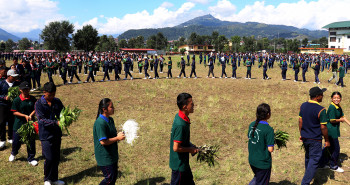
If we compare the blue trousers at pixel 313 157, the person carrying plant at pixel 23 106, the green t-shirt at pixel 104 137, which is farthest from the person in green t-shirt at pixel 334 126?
the person carrying plant at pixel 23 106

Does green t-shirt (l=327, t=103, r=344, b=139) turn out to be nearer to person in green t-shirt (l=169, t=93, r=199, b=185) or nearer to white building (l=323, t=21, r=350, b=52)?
person in green t-shirt (l=169, t=93, r=199, b=185)

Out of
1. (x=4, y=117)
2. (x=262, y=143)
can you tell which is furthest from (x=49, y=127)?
(x=262, y=143)

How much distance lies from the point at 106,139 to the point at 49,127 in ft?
5.64

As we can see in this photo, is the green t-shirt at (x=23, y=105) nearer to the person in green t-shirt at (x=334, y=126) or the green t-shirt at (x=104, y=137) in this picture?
the green t-shirt at (x=104, y=137)

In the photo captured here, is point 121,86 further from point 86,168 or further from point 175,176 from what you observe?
point 175,176

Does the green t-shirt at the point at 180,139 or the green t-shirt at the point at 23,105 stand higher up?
the green t-shirt at the point at 23,105

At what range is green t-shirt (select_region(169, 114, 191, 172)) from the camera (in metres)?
3.42

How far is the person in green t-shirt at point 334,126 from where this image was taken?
529cm

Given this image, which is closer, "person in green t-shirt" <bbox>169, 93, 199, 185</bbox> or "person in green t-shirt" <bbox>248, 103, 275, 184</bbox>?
"person in green t-shirt" <bbox>169, 93, 199, 185</bbox>

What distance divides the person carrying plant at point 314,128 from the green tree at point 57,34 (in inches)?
3105

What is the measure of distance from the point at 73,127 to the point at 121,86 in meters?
8.57

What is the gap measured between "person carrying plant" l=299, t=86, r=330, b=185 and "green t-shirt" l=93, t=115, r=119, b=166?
3670mm

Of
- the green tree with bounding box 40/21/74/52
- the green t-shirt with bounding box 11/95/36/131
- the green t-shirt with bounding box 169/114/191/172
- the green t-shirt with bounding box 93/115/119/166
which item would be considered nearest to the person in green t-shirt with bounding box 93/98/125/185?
the green t-shirt with bounding box 93/115/119/166

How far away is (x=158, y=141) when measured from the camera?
25.9ft
